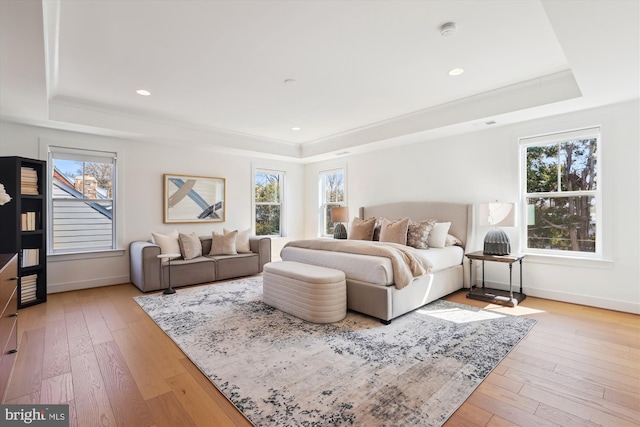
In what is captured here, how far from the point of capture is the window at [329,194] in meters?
6.63

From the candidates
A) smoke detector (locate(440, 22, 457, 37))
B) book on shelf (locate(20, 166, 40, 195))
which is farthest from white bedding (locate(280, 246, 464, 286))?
book on shelf (locate(20, 166, 40, 195))

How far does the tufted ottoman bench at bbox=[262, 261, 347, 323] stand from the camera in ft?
10.2

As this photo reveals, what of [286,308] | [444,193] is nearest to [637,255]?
[444,193]

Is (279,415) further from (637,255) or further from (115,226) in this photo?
(115,226)

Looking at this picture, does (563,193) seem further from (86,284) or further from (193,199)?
(86,284)

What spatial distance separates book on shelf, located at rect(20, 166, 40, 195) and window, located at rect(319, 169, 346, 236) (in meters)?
4.81

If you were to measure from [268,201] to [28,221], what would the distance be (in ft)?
12.9

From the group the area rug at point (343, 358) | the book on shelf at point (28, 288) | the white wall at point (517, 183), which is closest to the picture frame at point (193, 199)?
the book on shelf at point (28, 288)

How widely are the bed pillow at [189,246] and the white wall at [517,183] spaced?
3.16m

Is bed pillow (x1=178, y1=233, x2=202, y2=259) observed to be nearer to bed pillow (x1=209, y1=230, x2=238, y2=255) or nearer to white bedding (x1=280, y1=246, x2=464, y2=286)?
bed pillow (x1=209, y1=230, x2=238, y2=255)

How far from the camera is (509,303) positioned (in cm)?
368

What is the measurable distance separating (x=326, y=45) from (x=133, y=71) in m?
2.00

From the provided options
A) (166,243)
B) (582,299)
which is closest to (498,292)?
(582,299)

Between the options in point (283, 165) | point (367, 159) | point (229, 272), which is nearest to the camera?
point (229, 272)
